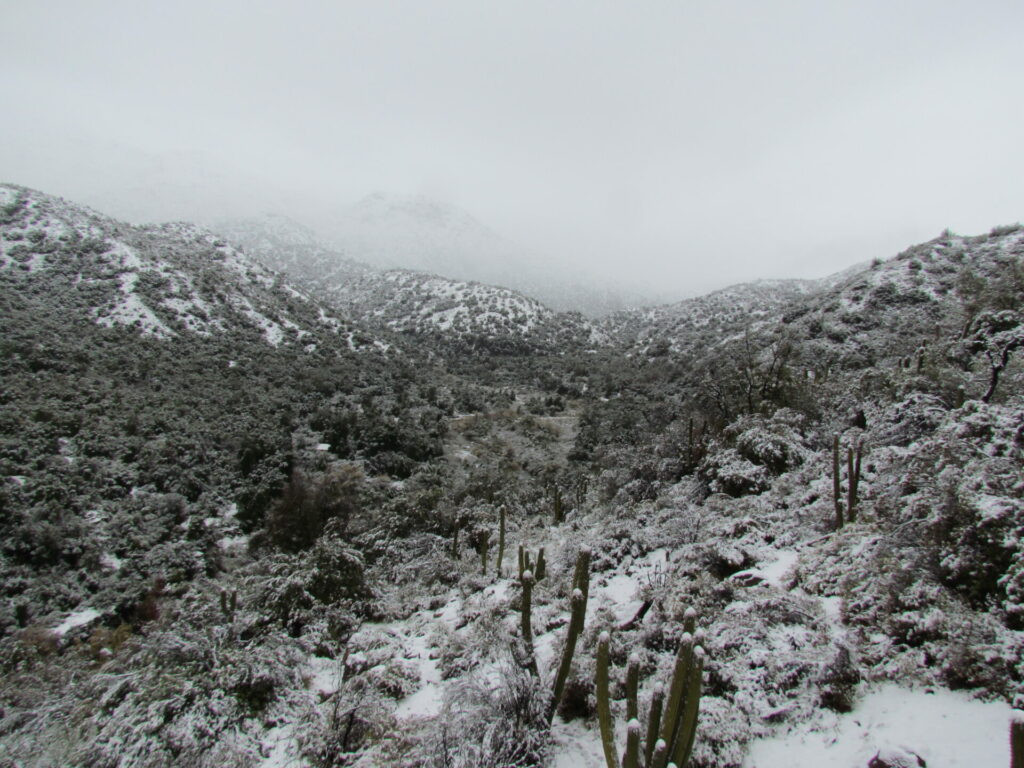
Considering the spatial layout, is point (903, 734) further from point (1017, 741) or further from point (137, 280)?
point (137, 280)

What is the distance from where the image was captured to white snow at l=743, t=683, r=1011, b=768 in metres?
2.91

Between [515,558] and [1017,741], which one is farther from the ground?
[1017,741]

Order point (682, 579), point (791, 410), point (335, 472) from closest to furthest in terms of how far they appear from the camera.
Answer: point (682, 579) → point (791, 410) → point (335, 472)

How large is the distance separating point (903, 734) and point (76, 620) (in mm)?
17125

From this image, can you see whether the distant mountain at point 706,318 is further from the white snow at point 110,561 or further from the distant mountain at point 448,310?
the white snow at point 110,561

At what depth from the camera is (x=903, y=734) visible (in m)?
3.23

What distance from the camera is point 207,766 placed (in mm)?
4422

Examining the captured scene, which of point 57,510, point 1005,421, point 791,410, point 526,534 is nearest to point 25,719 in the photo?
point 526,534

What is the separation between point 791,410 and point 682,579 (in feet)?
26.9

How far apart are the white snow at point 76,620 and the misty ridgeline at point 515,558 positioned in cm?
8

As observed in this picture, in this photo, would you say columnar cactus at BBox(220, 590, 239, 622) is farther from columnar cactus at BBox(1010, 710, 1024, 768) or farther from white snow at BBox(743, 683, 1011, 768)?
columnar cactus at BBox(1010, 710, 1024, 768)

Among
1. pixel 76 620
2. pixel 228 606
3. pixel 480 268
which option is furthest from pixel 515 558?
pixel 480 268

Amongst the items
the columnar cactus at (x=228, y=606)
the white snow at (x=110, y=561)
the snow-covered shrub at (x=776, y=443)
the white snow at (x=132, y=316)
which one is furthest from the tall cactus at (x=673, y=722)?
the white snow at (x=132, y=316)

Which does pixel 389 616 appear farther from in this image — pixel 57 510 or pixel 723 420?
pixel 57 510
